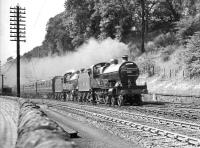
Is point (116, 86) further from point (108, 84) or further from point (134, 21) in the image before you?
point (134, 21)

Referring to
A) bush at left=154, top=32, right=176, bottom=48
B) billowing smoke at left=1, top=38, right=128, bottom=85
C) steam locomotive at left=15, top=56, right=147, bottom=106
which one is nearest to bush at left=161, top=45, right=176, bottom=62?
bush at left=154, top=32, right=176, bottom=48

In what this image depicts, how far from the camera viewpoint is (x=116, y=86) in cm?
2819

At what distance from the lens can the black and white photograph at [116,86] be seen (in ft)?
37.7

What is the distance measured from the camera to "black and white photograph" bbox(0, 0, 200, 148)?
11492mm

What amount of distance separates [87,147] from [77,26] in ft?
200

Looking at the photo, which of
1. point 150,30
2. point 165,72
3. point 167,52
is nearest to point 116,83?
point 165,72

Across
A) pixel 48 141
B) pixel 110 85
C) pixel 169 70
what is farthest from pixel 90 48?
pixel 48 141

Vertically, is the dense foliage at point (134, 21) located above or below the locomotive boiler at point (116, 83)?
above

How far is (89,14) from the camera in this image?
230ft

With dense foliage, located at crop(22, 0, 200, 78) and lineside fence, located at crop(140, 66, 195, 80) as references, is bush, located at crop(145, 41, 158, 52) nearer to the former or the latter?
dense foliage, located at crop(22, 0, 200, 78)

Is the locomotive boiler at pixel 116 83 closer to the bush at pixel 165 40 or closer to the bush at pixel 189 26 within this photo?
the bush at pixel 189 26

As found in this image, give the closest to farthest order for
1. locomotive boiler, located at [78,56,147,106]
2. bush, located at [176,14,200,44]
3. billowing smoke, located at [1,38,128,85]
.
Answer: locomotive boiler, located at [78,56,147,106] → bush, located at [176,14,200,44] → billowing smoke, located at [1,38,128,85]

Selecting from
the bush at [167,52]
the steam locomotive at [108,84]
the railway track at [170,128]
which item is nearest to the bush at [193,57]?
the steam locomotive at [108,84]

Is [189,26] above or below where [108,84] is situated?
above
